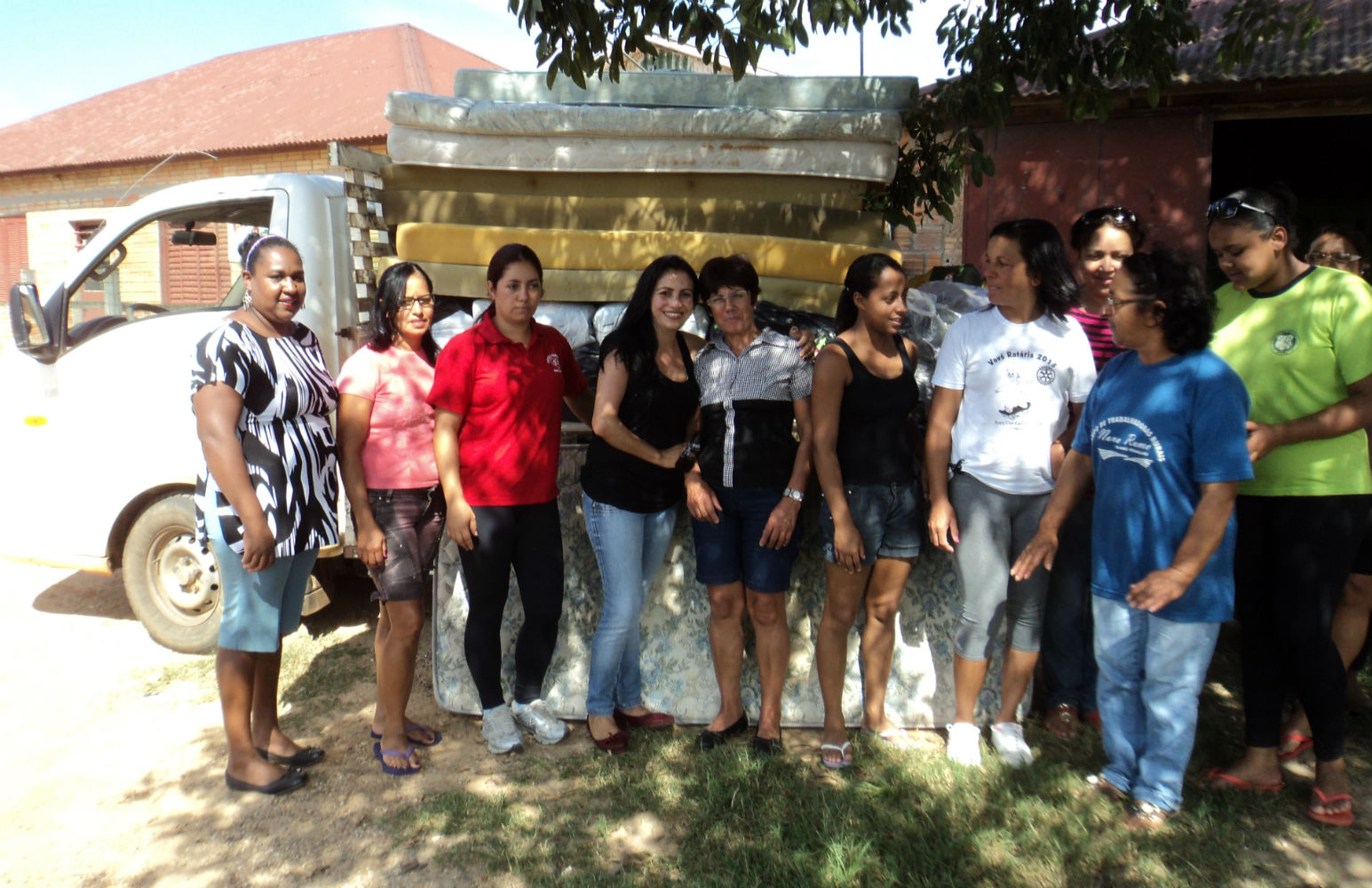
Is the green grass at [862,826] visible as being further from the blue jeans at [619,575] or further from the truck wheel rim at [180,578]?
the truck wheel rim at [180,578]

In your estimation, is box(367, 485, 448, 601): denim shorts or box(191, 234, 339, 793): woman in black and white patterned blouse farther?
box(367, 485, 448, 601): denim shorts

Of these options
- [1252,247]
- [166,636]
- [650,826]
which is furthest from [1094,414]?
[166,636]

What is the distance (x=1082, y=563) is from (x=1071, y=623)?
0.81 ft

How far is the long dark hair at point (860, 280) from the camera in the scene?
9.87ft

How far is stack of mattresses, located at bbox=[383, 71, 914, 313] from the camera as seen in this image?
12.6 ft

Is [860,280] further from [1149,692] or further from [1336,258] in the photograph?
[1336,258]

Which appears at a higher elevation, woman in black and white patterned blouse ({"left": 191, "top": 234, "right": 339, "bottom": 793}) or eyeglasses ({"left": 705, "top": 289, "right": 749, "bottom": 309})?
eyeglasses ({"left": 705, "top": 289, "right": 749, "bottom": 309})

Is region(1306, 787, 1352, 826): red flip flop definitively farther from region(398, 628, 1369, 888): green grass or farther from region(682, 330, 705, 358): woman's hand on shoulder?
region(682, 330, 705, 358): woman's hand on shoulder

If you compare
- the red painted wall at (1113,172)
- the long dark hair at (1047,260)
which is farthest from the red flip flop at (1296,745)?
the red painted wall at (1113,172)

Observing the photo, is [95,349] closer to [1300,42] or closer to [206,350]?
[206,350]

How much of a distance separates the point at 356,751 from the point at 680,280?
6.85 feet

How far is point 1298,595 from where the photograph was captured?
2795mm

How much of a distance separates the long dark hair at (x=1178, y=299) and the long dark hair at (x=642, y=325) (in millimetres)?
1380

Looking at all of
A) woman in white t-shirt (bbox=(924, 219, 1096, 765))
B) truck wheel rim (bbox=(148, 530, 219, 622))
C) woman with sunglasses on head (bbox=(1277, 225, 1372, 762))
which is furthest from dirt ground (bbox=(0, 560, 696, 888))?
woman with sunglasses on head (bbox=(1277, 225, 1372, 762))
